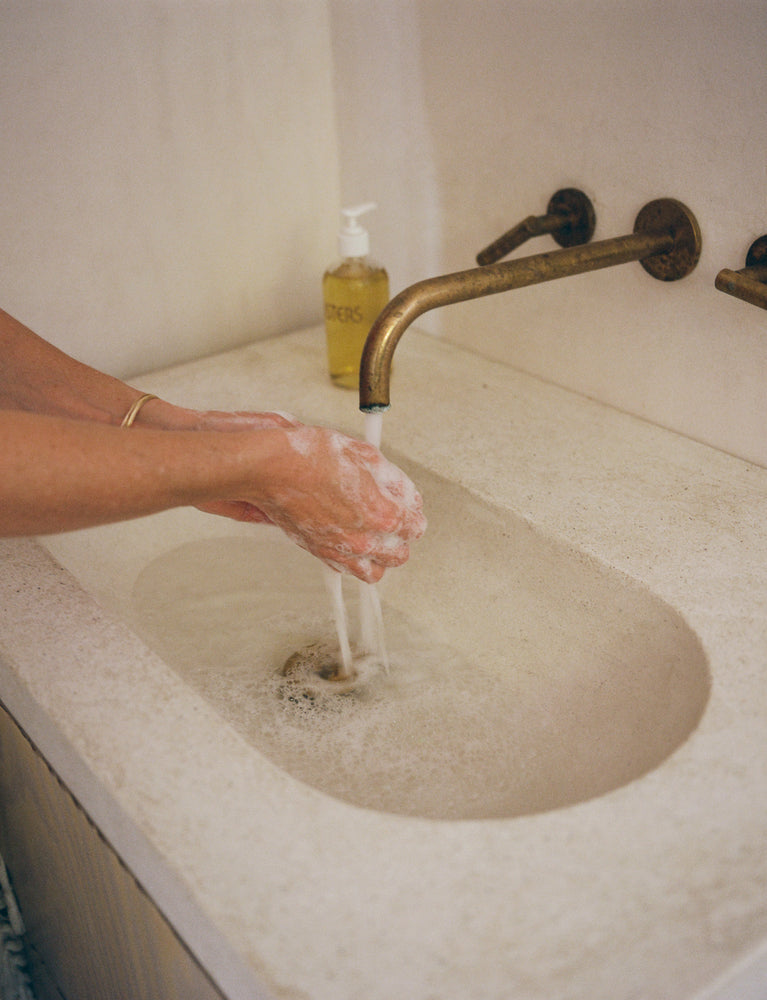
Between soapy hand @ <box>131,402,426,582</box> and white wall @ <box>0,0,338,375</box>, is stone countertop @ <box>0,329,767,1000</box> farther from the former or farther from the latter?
white wall @ <box>0,0,338,375</box>

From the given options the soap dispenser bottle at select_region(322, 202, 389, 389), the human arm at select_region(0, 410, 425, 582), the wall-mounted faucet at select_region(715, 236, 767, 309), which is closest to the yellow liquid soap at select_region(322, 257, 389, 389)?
the soap dispenser bottle at select_region(322, 202, 389, 389)

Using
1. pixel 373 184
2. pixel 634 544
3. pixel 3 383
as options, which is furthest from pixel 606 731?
pixel 373 184

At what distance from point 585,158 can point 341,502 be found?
400mm

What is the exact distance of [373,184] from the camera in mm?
1050

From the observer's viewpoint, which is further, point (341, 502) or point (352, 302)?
point (352, 302)

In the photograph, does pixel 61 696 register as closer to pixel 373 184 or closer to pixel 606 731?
pixel 606 731

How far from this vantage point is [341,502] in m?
→ 0.65

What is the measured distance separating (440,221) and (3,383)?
19.3 inches

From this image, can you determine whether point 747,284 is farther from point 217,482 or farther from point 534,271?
point 217,482

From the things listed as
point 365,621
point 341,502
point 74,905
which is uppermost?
point 341,502

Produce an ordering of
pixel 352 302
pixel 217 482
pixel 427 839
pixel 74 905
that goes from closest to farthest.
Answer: pixel 427 839, pixel 217 482, pixel 74 905, pixel 352 302

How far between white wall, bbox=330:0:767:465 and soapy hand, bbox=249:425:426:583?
0.30 m

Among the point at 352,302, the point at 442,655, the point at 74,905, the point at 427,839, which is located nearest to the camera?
the point at 427,839

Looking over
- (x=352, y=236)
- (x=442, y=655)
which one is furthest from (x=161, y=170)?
(x=442, y=655)
